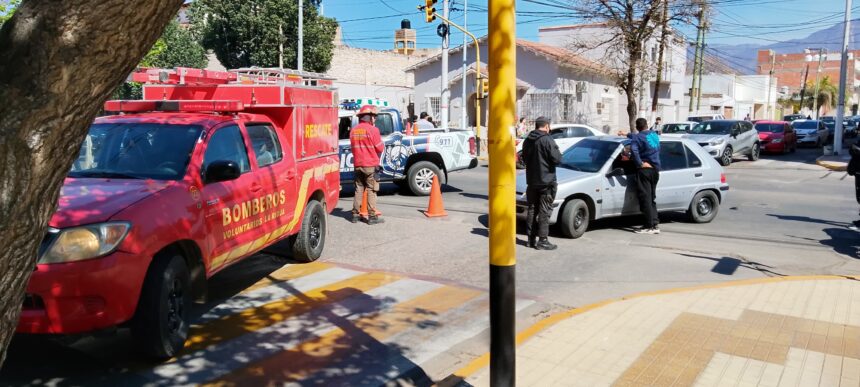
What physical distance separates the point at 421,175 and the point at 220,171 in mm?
9359

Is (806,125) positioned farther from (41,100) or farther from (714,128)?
(41,100)

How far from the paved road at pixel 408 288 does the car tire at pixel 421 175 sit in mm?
1268

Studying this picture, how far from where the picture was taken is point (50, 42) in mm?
2125

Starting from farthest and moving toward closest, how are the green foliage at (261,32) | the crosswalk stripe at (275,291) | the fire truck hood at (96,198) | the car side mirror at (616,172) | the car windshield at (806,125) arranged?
the car windshield at (806,125), the green foliage at (261,32), the car side mirror at (616,172), the crosswalk stripe at (275,291), the fire truck hood at (96,198)

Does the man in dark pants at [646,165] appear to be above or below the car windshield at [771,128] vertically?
below

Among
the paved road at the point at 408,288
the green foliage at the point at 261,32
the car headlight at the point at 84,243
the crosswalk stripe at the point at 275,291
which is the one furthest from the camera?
the green foliage at the point at 261,32

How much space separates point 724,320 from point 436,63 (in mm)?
32575

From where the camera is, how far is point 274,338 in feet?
18.8

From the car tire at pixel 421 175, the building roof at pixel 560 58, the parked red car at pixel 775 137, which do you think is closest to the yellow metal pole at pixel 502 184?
the car tire at pixel 421 175

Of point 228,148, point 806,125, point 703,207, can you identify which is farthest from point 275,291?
point 806,125

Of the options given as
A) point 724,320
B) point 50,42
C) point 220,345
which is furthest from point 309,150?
point 50,42

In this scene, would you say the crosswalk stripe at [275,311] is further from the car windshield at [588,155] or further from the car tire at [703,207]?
the car tire at [703,207]

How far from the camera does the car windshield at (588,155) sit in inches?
426

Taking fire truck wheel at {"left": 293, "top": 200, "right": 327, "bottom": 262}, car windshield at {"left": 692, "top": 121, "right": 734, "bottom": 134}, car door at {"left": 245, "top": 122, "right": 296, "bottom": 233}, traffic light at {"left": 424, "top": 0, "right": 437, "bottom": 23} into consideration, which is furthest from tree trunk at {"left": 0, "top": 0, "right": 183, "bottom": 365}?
car windshield at {"left": 692, "top": 121, "right": 734, "bottom": 134}
